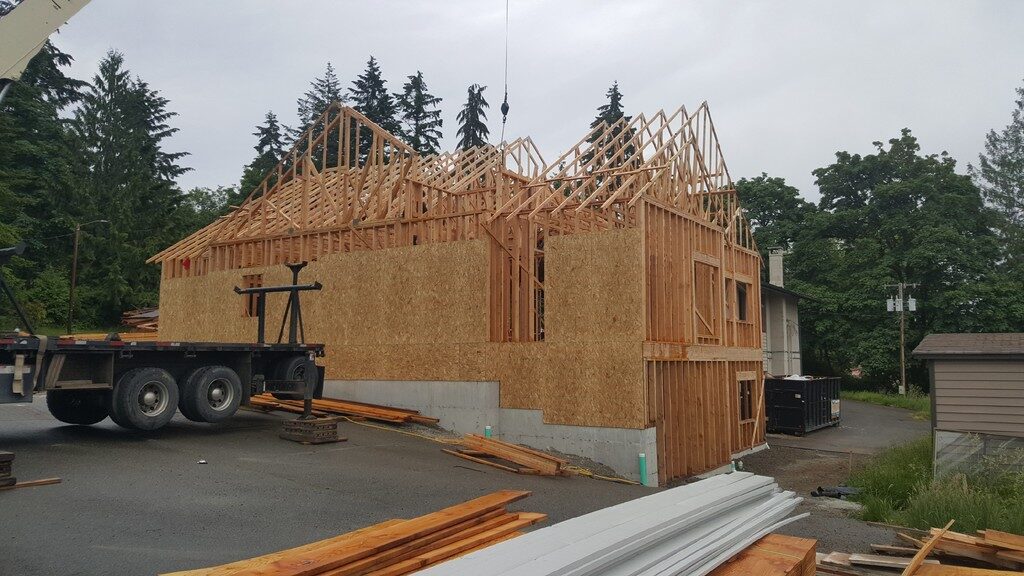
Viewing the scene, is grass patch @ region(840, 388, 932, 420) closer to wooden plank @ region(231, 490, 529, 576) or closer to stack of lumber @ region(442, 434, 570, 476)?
stack of lumber @ region(442, 434, 570, 476)

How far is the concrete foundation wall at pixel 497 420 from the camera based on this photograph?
12.4 m

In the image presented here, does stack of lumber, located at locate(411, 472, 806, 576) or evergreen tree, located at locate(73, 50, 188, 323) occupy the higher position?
evergreen tree, located at locate(73, 50, 188, 323)

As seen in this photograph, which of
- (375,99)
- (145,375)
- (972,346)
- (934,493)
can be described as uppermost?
(375,99)

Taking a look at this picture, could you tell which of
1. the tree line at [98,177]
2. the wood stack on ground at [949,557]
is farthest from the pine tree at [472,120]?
the wood stack on ground at [949,557]

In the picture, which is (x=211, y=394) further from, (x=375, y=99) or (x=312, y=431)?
(x=375, y=99)

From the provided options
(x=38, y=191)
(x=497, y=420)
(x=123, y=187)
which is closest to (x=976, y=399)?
(x=497, y=420)

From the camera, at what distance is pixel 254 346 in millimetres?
12586

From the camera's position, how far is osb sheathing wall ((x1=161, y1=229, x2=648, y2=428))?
12781 mm

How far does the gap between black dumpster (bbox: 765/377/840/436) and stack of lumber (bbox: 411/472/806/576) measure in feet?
54.5

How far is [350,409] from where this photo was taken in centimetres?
1525

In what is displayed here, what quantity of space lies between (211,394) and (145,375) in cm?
119

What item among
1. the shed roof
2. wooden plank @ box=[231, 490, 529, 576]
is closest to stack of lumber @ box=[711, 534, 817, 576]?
wooden plank @ box=[231, 490, 529, 576]

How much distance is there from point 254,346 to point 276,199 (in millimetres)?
8182

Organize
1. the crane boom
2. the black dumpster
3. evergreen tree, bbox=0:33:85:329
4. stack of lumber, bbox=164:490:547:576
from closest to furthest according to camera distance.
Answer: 1. stack of lumber, bbox=164:490:547:576
2. the crane boom
3. the black dumpster
4. evergreen tree, bbox=0:33:85:329
